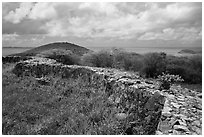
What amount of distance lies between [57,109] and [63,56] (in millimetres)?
6336

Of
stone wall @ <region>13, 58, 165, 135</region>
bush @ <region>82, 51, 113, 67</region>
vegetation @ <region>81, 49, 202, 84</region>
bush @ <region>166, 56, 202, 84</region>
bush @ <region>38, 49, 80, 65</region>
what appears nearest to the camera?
stone wall @ <region>13, 58, 165, 135</region>

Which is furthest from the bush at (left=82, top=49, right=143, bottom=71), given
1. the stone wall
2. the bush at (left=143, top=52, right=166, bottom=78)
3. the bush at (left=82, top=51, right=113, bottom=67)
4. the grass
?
the grass

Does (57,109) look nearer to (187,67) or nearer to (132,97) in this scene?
(132,97)

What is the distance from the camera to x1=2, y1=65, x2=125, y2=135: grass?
12.7 feet

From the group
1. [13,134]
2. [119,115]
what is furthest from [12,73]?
[119,115]

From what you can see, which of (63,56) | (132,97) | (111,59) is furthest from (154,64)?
(63,56)

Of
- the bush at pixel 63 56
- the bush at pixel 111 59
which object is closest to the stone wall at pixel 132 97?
the bush at pixel 111 59

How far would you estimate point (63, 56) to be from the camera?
1088cm

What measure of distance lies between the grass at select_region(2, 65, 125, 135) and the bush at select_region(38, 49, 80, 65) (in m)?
3.78

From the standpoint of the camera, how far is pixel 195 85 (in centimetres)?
621

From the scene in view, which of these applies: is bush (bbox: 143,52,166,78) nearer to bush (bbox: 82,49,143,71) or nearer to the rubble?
bush (bbox: 82,49,143,71)

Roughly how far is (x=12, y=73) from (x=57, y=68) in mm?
1862

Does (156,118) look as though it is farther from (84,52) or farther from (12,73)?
(84,52)

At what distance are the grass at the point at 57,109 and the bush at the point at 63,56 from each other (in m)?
3.78
